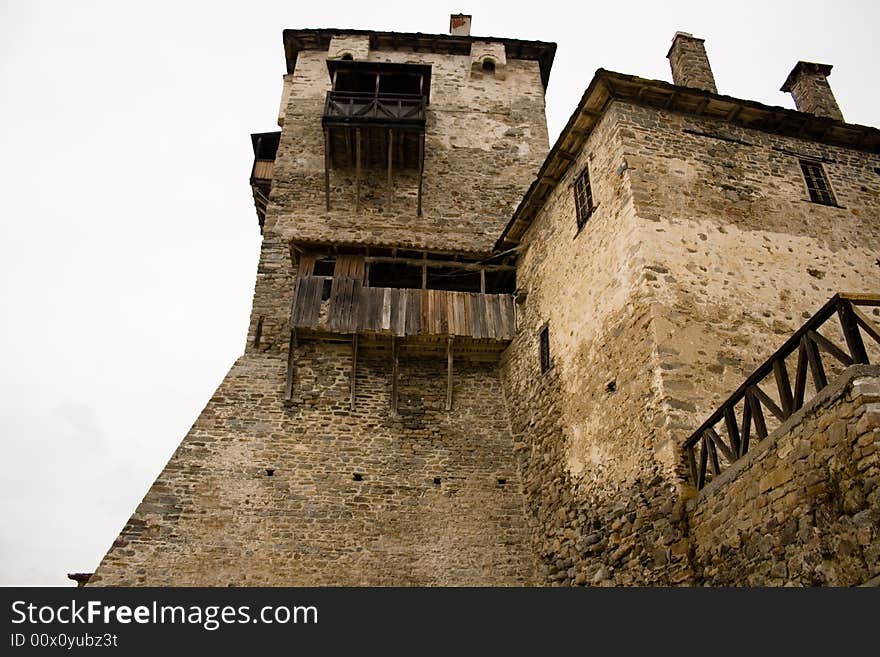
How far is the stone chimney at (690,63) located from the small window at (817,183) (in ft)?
7.06

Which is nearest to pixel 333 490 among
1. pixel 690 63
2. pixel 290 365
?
pixel 290 365

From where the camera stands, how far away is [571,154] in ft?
38.0

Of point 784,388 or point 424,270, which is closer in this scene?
point 784,388

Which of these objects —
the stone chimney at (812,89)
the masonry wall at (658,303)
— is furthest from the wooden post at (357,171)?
the stone chimney at (812,89)

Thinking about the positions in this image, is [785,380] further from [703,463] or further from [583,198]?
[583,198]

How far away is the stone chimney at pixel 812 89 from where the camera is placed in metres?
12.5

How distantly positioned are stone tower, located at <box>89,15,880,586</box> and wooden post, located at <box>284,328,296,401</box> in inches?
3.4

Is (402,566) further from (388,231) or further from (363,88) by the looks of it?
(363,88)

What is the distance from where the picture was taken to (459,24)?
68.3ft

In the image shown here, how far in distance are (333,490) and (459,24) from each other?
1551 cm

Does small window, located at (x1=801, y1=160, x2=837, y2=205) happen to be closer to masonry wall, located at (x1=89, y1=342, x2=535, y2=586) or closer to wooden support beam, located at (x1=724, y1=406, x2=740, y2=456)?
wooden support beam, located at (x1=724, y1=406, x2=740, y2=456)

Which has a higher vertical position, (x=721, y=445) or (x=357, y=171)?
(x=357, y=171)

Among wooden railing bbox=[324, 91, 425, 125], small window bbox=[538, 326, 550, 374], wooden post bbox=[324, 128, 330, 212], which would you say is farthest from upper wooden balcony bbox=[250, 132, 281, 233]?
small window bbox=[538, 326, 550, 374]

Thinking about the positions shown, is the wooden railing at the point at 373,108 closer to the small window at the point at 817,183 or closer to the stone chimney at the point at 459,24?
the stone chimney at the point at 459,24
